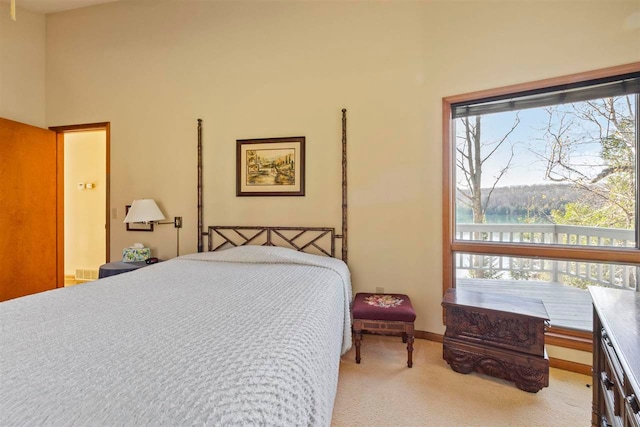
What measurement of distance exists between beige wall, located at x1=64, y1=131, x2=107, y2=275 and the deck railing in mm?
5054

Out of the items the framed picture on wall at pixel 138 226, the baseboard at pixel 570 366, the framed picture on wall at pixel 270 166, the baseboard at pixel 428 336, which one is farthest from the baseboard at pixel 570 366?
the framed picture on wall at pixel 138 226

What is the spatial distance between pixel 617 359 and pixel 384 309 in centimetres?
129

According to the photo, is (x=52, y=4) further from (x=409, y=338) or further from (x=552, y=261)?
(x=552, y=261)

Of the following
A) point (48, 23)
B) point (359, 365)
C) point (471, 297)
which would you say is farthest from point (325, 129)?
point (48, 23)

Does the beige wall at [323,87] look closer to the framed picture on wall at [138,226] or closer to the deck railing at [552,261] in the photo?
the framed picture on wall at [138,226]

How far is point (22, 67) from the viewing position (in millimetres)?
3207

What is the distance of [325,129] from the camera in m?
2.62

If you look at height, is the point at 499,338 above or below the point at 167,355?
below

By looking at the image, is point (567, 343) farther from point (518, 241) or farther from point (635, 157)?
point (635, 157)

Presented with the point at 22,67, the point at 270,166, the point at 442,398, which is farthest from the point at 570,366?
the point at 22,67

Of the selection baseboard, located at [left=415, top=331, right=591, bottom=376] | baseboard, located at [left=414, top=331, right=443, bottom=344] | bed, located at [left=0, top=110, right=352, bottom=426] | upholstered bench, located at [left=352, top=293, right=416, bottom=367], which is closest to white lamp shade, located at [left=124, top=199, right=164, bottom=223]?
bed, located at [left=0, top=110, right=352, bottom=426]

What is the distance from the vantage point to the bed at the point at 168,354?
59 centimetres

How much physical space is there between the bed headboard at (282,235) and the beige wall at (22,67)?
2.33 meters

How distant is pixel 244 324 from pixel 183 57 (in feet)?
10.4
